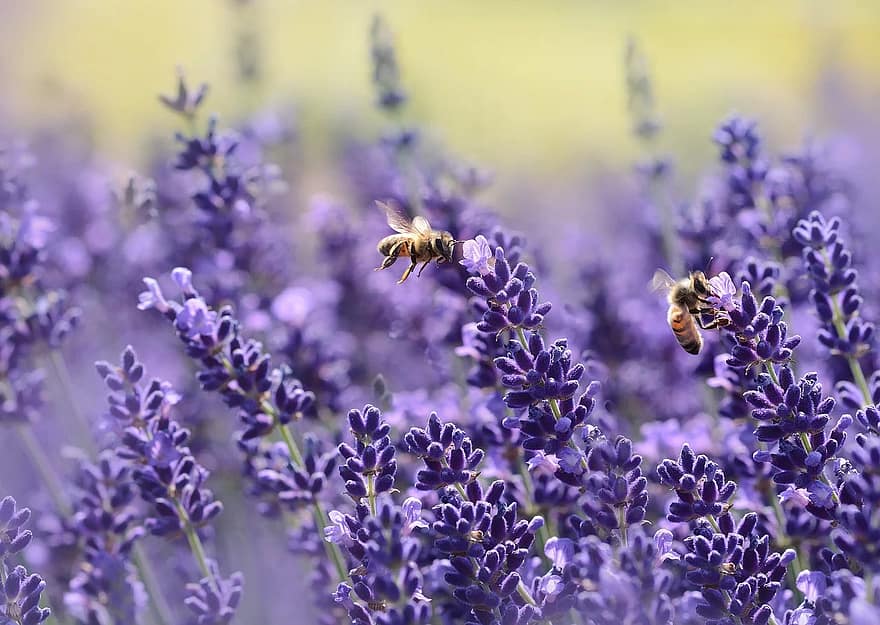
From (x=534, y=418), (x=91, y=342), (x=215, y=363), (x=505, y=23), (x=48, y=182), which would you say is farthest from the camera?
(x=505, y=23)

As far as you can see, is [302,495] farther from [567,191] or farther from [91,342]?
[567,191]

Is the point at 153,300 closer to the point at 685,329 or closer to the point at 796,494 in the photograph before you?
the point at 685,329

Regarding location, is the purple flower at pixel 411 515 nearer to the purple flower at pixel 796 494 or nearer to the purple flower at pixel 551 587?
the purple flower at pixel 551 587

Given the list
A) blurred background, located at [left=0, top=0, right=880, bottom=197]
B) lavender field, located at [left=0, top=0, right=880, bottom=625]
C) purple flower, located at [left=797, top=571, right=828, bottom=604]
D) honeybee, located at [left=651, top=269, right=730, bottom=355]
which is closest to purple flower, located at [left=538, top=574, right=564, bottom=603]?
lavender field, located at [left=0, top=0, right=880, bottom=625]

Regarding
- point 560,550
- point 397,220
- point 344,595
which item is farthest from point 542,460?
point 397,220

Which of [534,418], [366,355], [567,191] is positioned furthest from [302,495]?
[567,191]

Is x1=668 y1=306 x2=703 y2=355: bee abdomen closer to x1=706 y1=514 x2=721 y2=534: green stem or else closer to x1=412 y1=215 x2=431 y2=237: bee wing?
x1=706 y1=514 x2=721 y2=534: green stem
